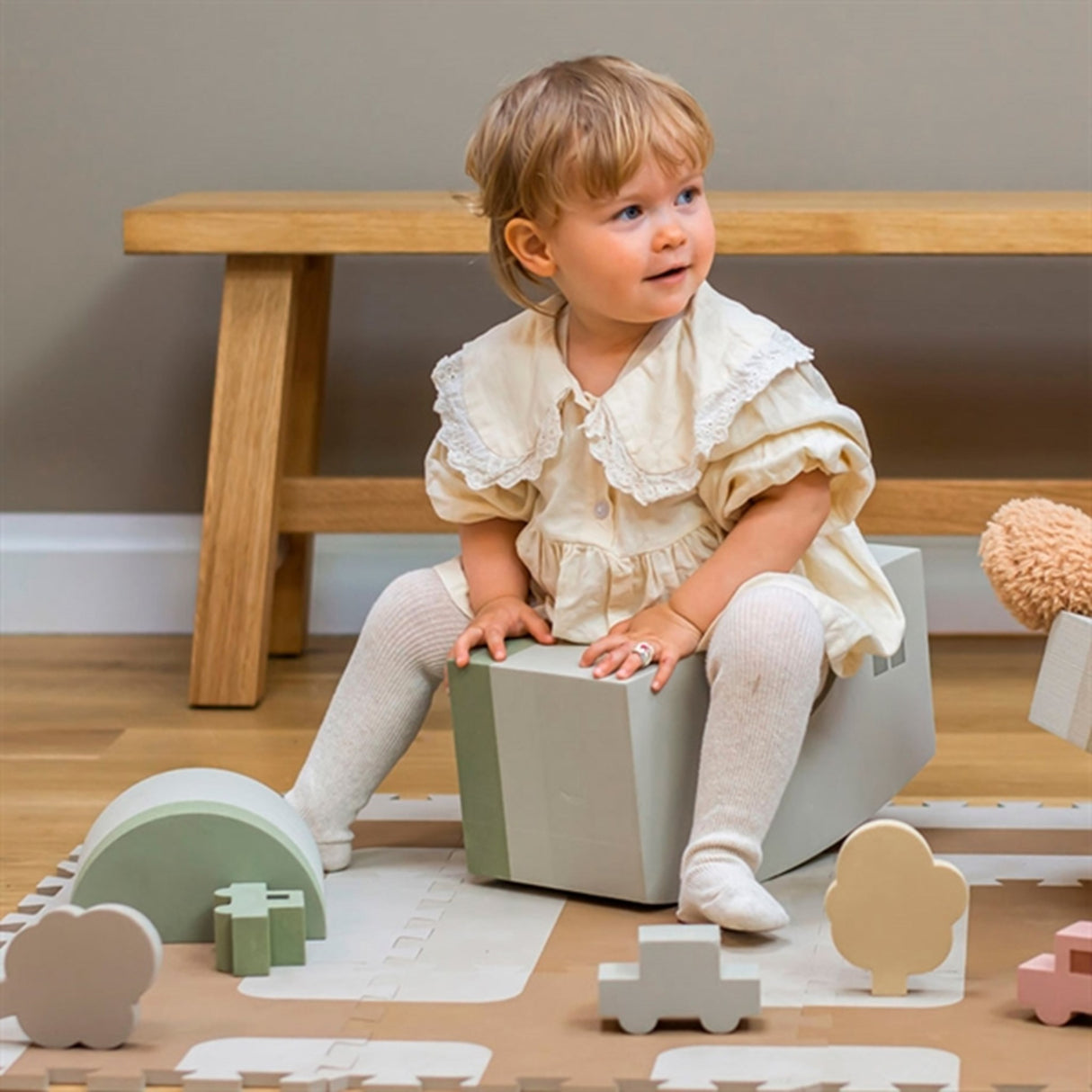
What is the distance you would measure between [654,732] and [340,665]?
73 centimetres

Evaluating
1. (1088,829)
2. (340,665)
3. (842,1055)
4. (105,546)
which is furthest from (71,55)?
(842,1055)

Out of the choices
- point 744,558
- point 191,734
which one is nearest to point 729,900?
point 744,558

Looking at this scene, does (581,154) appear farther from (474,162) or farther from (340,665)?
(340,665)

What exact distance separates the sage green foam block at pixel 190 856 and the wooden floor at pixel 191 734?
0.13 m

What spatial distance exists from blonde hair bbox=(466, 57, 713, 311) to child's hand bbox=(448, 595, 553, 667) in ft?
0.79

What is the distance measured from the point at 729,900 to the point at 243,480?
2.46 ft

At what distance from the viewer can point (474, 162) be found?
117cm

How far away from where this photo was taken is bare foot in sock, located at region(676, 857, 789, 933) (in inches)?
A: 39.0

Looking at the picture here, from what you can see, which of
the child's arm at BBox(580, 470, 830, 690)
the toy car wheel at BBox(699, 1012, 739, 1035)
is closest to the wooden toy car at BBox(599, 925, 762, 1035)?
the toy car wheel at BBox(699, 1012, 739, 1035)

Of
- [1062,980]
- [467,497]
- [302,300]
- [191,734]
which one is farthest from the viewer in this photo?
[302,300]

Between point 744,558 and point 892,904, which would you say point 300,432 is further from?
point 892,904

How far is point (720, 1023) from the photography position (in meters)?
0.86

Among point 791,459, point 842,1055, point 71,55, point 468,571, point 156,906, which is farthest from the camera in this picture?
point 71,55

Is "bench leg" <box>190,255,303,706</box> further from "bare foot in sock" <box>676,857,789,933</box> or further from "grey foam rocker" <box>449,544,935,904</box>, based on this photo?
"bare foot in sock" <box>676,857,789,933</box>
